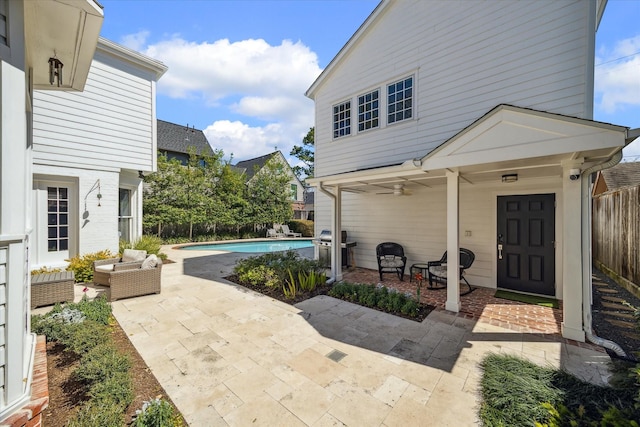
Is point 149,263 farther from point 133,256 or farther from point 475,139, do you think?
point 475,139

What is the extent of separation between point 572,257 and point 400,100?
5.23 meters

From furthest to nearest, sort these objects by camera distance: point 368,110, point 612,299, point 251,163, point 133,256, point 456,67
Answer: point 251,163
point 368,110
point 133,256
point 456,67
point 612,299

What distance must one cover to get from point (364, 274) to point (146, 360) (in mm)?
5544

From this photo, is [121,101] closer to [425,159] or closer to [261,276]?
[261,276]

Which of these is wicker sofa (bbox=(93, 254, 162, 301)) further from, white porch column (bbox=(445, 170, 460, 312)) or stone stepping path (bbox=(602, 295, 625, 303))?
stone stepping path (bbox=(602, 295, 625, 303))

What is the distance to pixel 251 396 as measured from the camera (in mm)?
2672

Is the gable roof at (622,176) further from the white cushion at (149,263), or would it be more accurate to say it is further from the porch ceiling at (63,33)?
the white cushion at (149,263)

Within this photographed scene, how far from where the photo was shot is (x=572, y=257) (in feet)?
12.4

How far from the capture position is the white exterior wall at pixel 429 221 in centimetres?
593

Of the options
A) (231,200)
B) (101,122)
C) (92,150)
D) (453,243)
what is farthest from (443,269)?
(231,200)

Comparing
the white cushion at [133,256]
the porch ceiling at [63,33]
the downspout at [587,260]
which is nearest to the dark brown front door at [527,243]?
the downspout at [587,260]

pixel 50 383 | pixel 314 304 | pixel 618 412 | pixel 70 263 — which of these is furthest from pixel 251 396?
pixel 70 263

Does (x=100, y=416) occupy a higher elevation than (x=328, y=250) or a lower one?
lower

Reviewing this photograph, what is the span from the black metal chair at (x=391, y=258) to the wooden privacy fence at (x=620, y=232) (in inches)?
188
